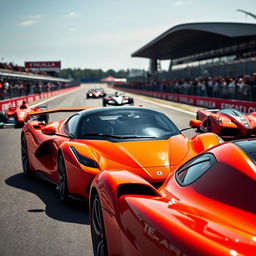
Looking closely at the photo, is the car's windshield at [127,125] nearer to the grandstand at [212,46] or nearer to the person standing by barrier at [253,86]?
the person standing by barrier at [253,86]

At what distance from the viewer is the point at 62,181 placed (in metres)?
5.94

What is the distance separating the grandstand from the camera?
30188 millimetres

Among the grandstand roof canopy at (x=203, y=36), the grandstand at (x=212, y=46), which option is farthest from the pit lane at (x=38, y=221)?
the grandstand roof canopy at (x=203, y=36)

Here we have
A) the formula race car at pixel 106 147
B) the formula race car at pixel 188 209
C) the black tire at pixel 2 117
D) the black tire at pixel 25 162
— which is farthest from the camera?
the black tire at pixel 2 117

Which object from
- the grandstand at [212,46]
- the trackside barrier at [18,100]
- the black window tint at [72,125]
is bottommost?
the trackside barrier at [18,100]

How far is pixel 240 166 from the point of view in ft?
9.03

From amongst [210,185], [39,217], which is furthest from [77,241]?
[210,185]

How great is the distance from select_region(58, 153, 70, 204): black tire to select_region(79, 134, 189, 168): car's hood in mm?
429

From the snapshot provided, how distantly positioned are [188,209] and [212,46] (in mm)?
59425

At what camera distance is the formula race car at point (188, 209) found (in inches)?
83.8

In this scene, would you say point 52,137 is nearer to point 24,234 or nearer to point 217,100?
point 24,234

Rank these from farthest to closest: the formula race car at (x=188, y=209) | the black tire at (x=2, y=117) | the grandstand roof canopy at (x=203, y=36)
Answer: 1. the grandstand roof canopy at (x=203, y=36)
2. the black tire at (x=2, y=117)
3. the formula race car at (x=188, y=209)

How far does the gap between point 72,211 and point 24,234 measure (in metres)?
0.92

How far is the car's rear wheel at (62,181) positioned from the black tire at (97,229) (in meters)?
1.92
